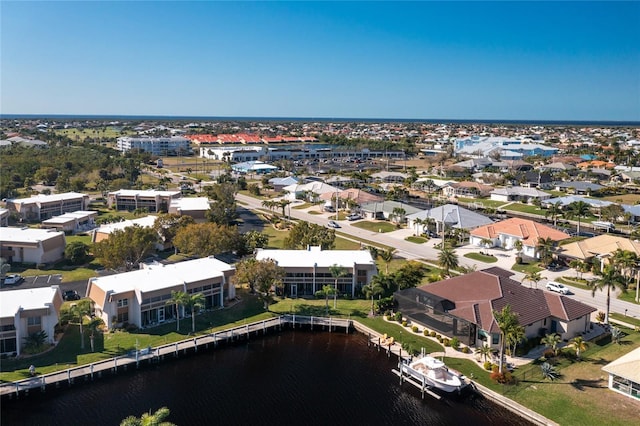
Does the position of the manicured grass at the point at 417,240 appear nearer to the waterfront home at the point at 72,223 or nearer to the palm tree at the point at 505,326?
the palm tree at the point at 505,326

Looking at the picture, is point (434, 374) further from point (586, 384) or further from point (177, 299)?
point (177, 299)

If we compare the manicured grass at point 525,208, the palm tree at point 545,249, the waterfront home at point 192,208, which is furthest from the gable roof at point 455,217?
the waterfront home at point 192,208

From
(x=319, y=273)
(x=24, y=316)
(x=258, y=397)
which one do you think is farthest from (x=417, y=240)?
(x=24, y=316)

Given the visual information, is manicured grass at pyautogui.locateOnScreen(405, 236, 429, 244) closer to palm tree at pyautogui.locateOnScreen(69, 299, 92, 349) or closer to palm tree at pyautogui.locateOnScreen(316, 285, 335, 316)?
palm tree at pyautogui.locateOnScreen(316, 285, 335, 316)

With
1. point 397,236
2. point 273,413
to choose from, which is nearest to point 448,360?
point 273,413

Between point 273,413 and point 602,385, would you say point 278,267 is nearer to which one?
point 273,413

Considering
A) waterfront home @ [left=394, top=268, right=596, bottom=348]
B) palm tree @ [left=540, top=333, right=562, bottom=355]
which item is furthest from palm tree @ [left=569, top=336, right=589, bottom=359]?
waterfront home @ [left=394, top=268, right=596, bottom=348]
